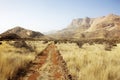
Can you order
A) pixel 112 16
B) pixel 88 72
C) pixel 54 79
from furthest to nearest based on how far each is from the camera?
pixel 112 16, pixel 88 72, pixel 54 79

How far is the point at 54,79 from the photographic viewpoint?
6.45 m

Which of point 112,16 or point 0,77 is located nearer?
point 0,77

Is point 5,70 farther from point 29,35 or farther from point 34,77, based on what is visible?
point 29,35

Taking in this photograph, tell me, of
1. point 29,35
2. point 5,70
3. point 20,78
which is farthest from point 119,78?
point 29,35

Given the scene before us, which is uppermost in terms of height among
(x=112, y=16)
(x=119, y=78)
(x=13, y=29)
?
(x=112, y=16)

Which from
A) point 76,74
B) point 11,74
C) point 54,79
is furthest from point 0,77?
point 76,74

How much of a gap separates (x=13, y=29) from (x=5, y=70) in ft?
450

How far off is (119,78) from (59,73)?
216cm

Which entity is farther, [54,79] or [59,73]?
[59,73]

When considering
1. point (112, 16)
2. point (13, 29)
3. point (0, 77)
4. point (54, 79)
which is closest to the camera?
point (0, 77)

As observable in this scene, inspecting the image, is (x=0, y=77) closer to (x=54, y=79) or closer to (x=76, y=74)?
→ (x=54, y=79)

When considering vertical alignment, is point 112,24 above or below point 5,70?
above

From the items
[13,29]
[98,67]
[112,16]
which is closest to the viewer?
[98,67]

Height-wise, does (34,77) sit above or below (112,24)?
below
